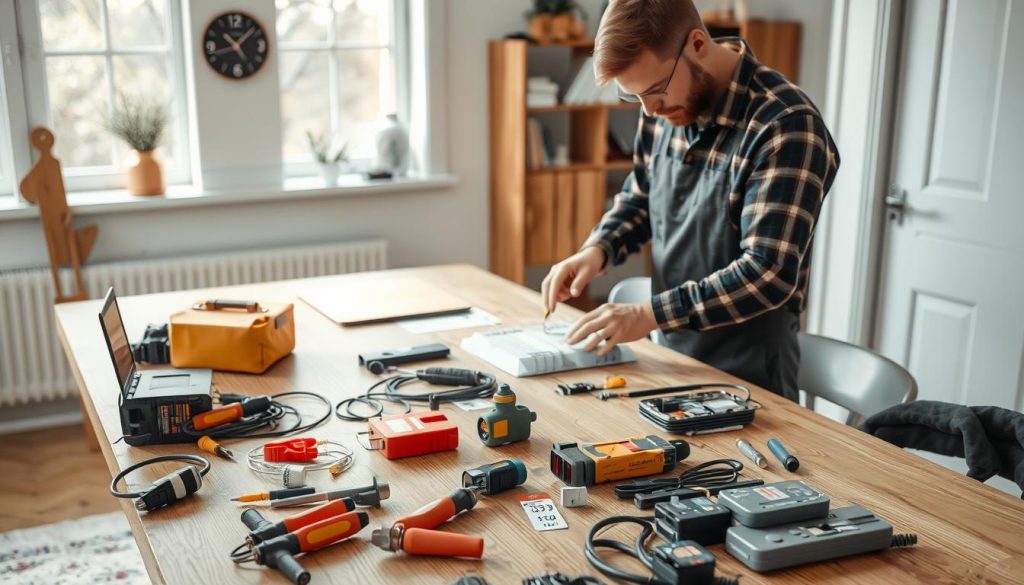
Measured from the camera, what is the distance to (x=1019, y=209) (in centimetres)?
304

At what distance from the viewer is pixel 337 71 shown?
445 cm

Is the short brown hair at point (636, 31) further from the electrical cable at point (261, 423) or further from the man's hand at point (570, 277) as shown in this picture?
the electrical cable at point (261, 423)

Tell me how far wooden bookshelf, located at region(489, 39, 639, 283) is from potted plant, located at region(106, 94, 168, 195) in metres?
1.46

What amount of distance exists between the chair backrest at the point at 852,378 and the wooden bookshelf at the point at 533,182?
2.30 m

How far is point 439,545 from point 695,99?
123cm

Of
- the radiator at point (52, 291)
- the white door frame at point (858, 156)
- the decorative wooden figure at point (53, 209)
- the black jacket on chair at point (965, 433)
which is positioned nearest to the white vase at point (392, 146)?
the radiator at point (52, 291)

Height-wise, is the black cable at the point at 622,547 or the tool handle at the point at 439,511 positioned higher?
the tool handle at the point at 439,511

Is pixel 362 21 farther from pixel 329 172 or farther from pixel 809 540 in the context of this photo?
pixel 809 540

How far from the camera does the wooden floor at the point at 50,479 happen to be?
3.31 metres

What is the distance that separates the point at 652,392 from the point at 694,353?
1.24ft

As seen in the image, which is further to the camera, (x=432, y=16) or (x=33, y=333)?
(x=432, y=16)

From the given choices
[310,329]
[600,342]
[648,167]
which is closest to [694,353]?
[600,342]

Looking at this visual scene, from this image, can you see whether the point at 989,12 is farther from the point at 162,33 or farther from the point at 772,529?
the point at 162,33

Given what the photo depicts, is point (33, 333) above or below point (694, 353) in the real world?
below
